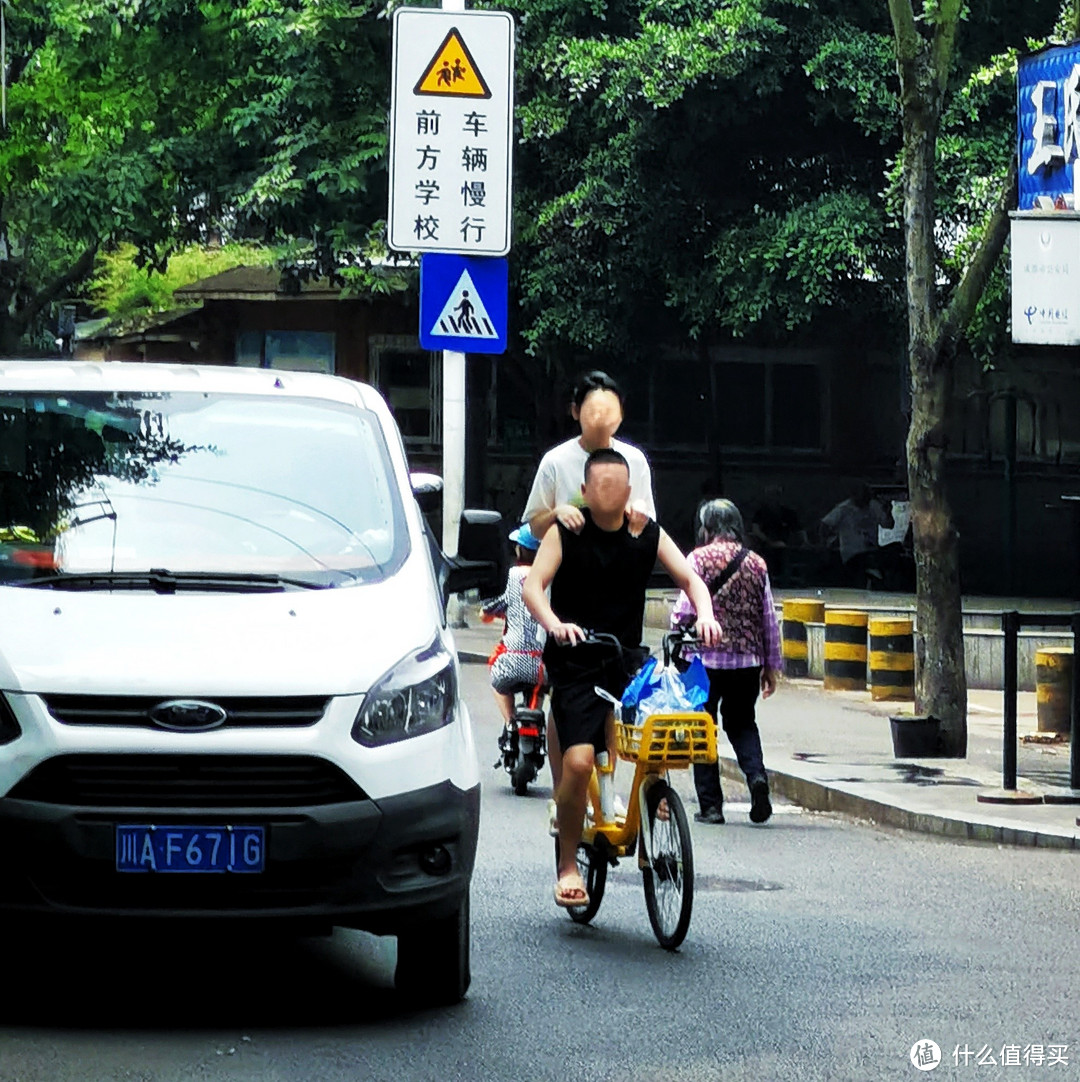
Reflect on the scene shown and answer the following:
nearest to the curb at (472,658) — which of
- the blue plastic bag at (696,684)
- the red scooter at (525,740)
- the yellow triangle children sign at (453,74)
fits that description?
the yellow triangle children sign at (453,74)

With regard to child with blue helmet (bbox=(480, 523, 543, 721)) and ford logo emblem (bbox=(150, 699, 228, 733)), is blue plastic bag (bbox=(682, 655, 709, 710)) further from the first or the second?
child with blue helmet (bbox=(480, 523, 543, 721))

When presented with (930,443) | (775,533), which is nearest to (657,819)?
(930,443)

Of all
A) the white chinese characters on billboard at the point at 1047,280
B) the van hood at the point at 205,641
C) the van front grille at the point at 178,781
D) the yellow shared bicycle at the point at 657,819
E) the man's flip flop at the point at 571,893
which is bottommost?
the man's flip flop at the point at 571,893

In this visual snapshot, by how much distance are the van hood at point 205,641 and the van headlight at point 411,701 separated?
41 mm

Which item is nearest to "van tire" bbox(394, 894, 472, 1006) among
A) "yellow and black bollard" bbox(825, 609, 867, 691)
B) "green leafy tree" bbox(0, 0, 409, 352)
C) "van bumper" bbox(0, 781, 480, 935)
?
"van bumper" bbox(0, 781, 480, 935)

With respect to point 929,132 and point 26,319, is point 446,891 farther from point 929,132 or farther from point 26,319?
point 26,319

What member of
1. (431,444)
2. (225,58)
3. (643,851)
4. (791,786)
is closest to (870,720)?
(791,786)

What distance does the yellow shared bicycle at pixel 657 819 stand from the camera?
7688mm

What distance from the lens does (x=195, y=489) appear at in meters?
7.22

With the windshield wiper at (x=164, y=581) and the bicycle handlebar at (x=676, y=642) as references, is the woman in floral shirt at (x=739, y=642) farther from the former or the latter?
the windshield wiper at (x=164, y=581)

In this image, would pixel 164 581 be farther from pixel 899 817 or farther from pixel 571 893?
pixel 899 817

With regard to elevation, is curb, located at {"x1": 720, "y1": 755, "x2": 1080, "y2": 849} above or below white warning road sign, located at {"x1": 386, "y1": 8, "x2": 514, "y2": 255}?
below

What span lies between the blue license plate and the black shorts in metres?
1.99

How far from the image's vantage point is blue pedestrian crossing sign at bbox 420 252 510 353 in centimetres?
1986
